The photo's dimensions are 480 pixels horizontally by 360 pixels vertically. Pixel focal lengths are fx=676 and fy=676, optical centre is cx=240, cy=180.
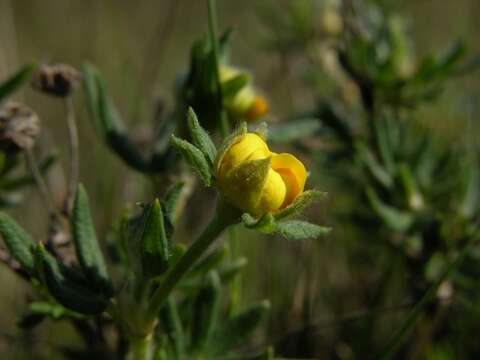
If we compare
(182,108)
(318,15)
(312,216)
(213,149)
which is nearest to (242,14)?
(318,15)

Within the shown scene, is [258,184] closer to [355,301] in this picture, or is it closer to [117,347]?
[117,347]

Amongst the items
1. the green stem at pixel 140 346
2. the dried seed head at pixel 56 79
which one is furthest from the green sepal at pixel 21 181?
the green stem at pixel 140 346

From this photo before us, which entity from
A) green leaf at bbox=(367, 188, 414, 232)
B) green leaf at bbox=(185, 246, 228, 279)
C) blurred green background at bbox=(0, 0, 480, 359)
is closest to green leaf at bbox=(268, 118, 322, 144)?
blurred green background at bbox=(0, 0, 480, 359)

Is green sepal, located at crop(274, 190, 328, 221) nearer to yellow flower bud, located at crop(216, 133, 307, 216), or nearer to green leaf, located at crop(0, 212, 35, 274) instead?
yellow flower bud, located at crop(216, 133, 307, 216)

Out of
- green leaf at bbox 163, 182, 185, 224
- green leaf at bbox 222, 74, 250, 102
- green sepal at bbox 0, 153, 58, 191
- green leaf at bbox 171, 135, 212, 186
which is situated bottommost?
green leaf at bbox 163, 182, 185, 224

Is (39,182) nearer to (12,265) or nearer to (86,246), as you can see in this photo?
(12,265)

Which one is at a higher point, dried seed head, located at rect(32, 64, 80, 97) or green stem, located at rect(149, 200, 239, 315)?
dried seed head, located at rect(32, 64, 80, 97)
